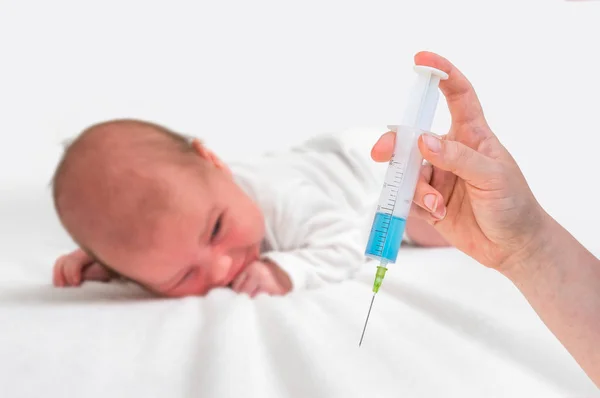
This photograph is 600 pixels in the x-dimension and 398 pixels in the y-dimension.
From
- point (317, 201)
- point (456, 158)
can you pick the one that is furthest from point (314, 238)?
point (456, 158)

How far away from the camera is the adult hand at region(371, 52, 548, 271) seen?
0.68 metres

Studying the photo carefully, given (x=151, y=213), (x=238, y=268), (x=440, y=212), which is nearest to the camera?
(x=440, y=212)

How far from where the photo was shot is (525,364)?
0.75m

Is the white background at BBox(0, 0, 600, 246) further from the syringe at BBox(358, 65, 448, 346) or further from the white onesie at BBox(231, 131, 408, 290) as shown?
the syringe at BBox(358, 65, 448, 346)

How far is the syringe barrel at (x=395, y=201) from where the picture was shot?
71cm

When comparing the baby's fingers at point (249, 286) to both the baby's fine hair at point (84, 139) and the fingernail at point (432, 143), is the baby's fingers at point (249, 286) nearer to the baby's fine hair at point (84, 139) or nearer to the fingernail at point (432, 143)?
the baby's fine hair at point (84, 139)

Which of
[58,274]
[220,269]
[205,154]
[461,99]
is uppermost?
[461,99]

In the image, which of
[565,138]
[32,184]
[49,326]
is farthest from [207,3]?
[49,326]

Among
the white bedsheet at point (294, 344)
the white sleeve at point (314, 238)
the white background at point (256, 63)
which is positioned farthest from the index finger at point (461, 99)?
the white background at point (256, 63)

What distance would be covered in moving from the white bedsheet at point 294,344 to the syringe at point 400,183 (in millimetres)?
117

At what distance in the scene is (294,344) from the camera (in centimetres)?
77

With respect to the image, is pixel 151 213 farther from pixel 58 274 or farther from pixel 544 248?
pixel 544 248

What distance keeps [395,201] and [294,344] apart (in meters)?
0.22

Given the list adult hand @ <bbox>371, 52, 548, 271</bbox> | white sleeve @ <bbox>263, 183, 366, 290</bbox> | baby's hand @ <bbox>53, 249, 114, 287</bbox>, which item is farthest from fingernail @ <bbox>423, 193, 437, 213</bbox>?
baby's hand @ <bbox>53, 249, 114, 287</bbox>
